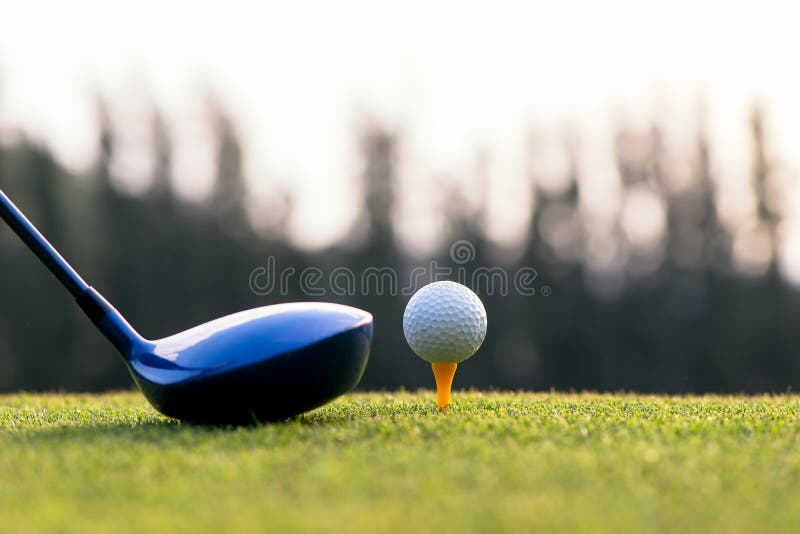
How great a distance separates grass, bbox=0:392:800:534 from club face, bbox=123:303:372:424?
0.44 ft

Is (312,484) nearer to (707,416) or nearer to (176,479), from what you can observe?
(176,479)

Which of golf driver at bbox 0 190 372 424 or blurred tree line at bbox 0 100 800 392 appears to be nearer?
golf driver at bbox 0 190 372 424

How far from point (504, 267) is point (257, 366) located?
1616 centimetres

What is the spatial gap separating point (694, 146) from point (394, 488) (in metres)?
19.5

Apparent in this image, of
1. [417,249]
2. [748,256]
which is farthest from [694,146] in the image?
[417,249]

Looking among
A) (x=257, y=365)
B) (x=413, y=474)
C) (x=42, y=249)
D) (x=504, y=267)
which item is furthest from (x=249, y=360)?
(x=504, y=267)

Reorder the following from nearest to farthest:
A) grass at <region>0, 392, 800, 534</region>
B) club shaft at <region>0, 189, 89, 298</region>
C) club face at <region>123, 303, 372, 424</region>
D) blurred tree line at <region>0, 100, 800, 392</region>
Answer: grass at <region>0, 392, 800, 534</region> → club face at <region>123, 303, 372, 424</region> → club shaft at <region>0, 189, 89, 298</region> → blurred tree line at <region>0, 100, 800, 392</region>

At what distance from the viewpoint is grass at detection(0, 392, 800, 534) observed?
2242mm

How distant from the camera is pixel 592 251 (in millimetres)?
19234

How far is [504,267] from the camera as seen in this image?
1944 centimetres

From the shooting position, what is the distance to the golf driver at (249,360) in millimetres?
3699

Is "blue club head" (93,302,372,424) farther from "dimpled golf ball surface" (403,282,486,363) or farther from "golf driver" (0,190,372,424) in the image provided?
"dimpled golf ball surface" (403,282,486,363)

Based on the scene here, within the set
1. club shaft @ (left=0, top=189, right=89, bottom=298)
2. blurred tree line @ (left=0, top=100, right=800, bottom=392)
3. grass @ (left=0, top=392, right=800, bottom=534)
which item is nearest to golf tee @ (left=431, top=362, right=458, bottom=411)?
grass @ (left=0, top=392, right=800, bottom=534)

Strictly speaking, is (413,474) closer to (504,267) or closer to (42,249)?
(42,249)
